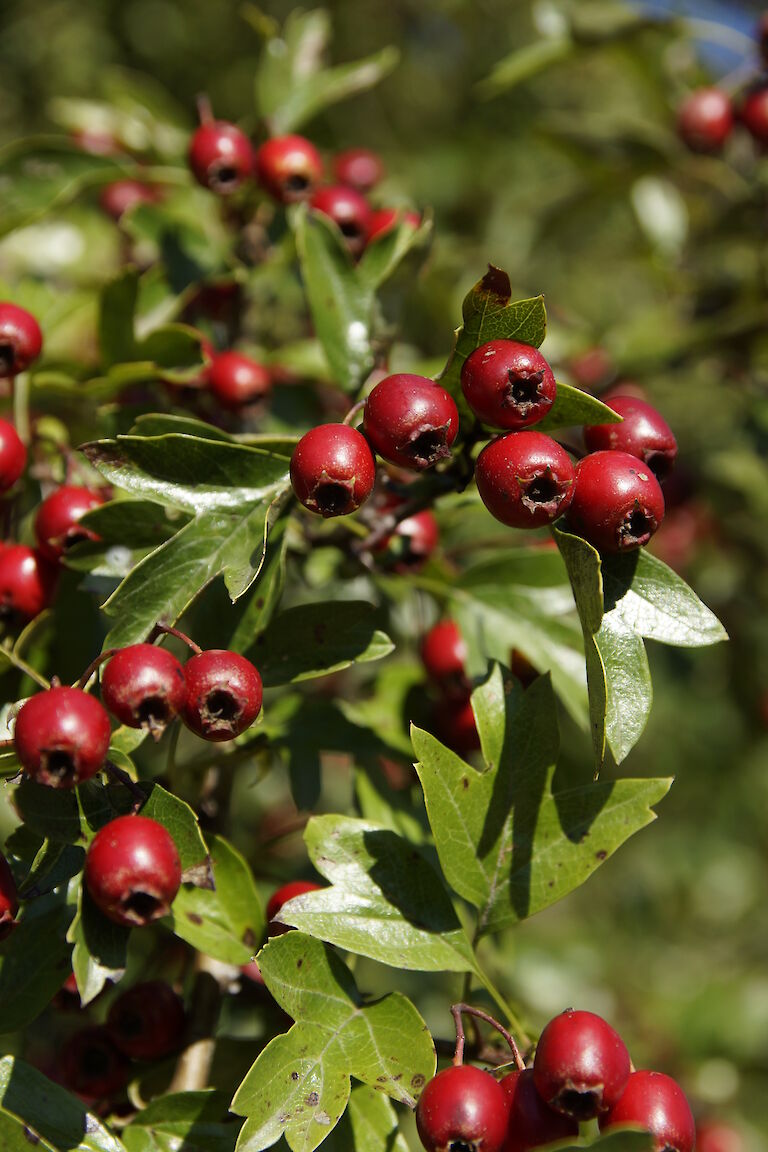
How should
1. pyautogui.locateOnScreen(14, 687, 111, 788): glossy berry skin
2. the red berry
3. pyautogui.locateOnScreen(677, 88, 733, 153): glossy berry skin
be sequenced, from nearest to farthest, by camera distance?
pyautogui.locateOnScreen(14, 687, 111, 788): glossy berry skin < the red berry < pyautogui.locateOnScreen(677, 88, 733, 153): glossy berry skin

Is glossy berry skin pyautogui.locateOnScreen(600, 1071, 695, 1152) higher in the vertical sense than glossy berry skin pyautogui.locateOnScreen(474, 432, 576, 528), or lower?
lower

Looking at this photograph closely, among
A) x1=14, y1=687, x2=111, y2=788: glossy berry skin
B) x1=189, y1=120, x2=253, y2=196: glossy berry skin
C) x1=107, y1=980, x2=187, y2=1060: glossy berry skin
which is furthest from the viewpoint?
x1=189, y1=120, x2=253, y2=196: glossy berry skin

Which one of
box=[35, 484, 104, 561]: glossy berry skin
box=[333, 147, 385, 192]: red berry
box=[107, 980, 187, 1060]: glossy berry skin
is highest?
box=[35, 484, 104, 561]: glossy berry skin

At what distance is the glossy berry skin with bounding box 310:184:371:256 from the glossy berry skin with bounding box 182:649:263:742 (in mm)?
1021

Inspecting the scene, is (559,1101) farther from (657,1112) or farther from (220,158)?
(220,158)

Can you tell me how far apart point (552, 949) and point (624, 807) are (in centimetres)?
207

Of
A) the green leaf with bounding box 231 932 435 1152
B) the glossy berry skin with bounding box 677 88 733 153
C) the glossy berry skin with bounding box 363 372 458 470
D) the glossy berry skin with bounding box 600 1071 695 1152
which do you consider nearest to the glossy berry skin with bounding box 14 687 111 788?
the green leaf with bounding box 231 932 435 1152

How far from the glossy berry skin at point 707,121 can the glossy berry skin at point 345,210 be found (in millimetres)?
988

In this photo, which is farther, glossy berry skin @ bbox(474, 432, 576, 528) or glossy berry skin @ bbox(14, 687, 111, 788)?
glossy berry skin @ bbox(474, 432, 576, 528)

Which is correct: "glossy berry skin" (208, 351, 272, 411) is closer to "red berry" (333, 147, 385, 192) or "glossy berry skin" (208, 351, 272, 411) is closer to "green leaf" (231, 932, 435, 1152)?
"red berry" (333, 147, 385, 192)

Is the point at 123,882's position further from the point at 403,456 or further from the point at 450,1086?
the point at 403,456

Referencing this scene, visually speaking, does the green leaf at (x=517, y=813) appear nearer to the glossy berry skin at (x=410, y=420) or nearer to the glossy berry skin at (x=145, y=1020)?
the glossy berry skin at (x=410, y=420)

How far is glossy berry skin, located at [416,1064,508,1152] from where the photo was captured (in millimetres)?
1007

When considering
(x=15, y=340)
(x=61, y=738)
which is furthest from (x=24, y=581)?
(x=61, y=738)
